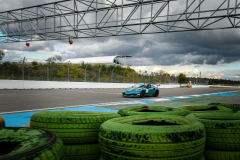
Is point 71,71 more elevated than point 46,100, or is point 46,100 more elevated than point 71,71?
point 71,71

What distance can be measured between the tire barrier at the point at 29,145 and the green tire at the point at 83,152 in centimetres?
57

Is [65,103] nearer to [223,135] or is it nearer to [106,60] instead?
[223,135]

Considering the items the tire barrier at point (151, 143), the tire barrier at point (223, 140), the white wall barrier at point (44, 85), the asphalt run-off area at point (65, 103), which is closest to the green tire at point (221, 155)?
the tire barrier at point (223, 140)

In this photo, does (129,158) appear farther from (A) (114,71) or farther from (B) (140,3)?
(A) (114,71)

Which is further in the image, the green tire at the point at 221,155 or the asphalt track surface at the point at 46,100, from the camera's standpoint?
the asphalt track surface at the point at 46,100

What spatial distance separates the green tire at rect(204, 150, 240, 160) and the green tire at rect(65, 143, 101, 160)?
1250 millimetres

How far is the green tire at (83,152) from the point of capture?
2.02m

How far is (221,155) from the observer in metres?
2.13

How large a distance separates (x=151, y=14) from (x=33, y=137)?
14.5 metres

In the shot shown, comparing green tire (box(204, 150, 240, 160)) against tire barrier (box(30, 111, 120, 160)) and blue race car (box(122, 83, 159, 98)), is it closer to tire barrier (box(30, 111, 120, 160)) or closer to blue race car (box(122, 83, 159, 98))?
tire barrier (box(30, 111, 120, 160))

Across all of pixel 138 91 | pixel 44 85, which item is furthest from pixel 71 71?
pixel 138 91

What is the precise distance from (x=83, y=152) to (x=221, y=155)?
153 centimetres

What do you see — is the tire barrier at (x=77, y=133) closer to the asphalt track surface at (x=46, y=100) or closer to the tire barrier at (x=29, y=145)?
the tire barrier at (x=29, y=145)

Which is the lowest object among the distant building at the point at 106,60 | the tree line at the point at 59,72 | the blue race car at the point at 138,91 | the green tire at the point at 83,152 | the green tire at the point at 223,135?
the blue race car at the point at 138,91
